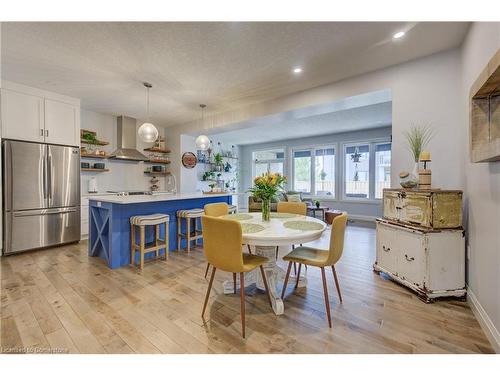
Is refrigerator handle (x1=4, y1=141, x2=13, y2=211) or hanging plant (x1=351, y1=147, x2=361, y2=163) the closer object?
refrigerator handle (x1=4, y1=141, x2=13, y2=211)

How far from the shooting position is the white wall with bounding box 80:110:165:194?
4.95 m

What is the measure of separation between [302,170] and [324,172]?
0.82 m

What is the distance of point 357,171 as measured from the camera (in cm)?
720

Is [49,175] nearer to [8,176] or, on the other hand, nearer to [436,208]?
[8,176]

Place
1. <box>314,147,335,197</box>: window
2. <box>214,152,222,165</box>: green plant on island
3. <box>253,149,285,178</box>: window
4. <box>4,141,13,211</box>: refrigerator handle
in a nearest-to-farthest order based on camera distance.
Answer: <box>4,141,13,211</box>: refrigerator handle < <box>314,147,335,197</box>: window < <box>214,152,222,165</box>: green plant on island < <box>253,149,285,178</box>: window

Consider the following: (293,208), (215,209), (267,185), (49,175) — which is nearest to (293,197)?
(293,208)

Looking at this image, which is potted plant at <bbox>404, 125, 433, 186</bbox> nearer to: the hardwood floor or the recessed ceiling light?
the recessed ceiling light

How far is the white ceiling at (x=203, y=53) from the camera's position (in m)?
2.28

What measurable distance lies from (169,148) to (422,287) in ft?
19.5

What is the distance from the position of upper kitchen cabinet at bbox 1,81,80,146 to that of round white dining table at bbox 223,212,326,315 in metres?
3.64

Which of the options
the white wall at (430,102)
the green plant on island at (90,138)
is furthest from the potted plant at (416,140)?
the green plant on island at (90,138)

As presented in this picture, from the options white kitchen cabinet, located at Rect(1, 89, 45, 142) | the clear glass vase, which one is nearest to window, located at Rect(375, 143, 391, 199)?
the clear glass vase

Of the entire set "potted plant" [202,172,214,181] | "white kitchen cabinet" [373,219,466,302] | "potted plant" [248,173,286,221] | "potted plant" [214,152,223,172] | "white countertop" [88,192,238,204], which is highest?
"potted plant" [214,152,223,172]

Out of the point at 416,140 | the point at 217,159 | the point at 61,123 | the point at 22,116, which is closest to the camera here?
the point at 416,140
